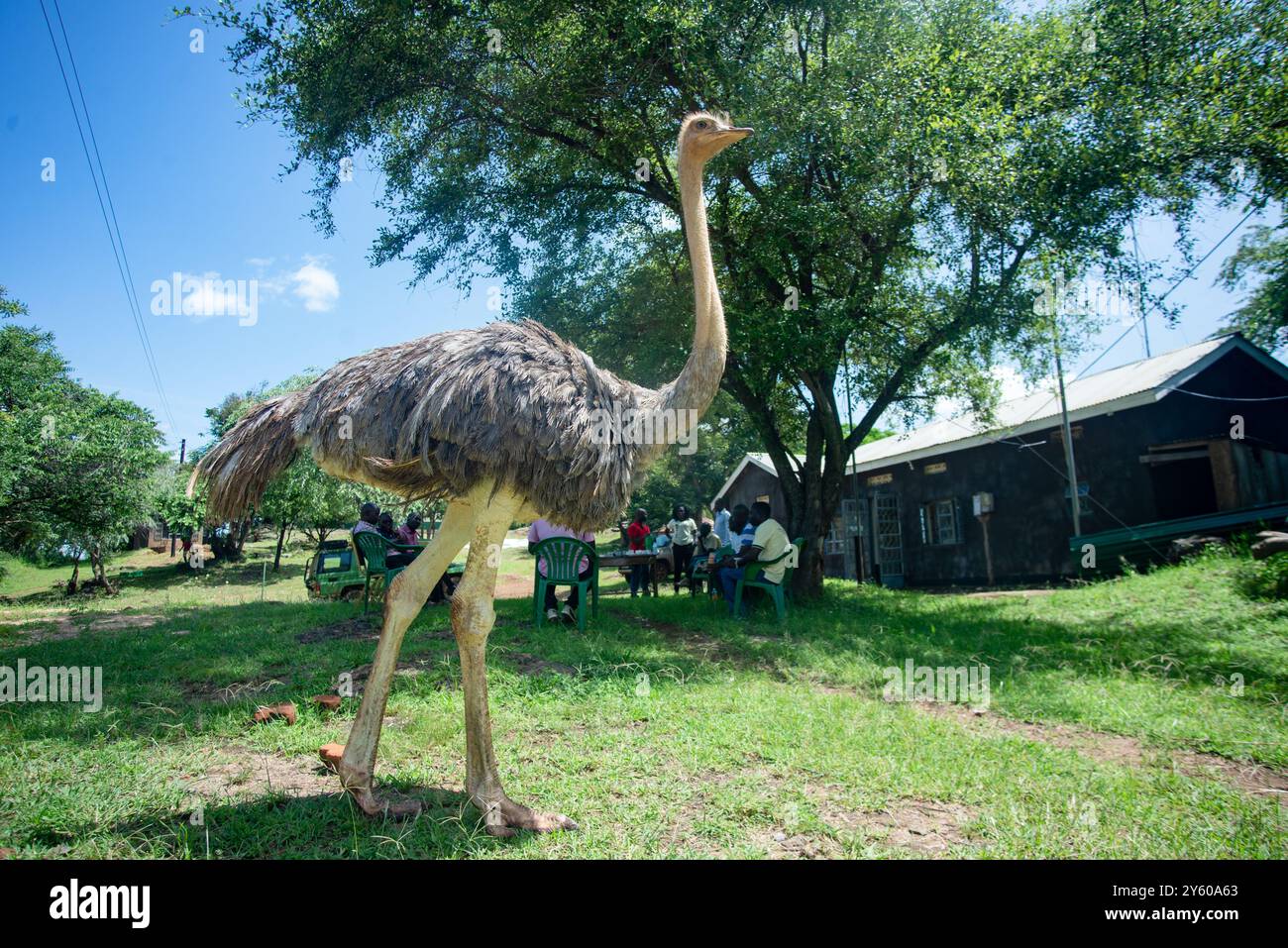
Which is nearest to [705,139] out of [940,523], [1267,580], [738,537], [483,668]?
[483,668]

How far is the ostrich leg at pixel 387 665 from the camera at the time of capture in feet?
11.1

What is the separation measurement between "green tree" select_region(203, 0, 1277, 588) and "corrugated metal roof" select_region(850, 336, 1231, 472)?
3113mm

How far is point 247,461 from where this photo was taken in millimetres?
3660

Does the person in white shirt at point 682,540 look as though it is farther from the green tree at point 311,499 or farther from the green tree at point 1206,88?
the green tree at point 311,499

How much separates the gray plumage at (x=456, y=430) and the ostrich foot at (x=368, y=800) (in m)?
1.30

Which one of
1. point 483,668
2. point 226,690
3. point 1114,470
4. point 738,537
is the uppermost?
point 1114,470

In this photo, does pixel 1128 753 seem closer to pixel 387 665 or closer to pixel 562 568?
pixel 387 665

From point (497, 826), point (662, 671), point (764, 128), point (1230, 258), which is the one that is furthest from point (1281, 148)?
point (1230, 258)

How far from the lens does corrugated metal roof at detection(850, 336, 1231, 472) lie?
13344mm

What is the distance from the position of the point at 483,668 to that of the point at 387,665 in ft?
1.44

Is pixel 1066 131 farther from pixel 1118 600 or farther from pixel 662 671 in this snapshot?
pixel 662 671

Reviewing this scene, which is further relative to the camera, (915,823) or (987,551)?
(987,551)

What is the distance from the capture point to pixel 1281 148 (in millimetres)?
8672

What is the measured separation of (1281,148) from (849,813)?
9819 mm
